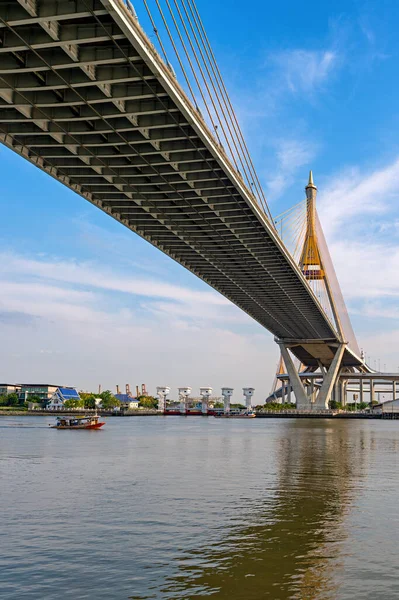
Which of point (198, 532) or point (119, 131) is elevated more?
point (119, 131)

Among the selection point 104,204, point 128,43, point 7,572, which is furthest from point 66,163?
point 7,572

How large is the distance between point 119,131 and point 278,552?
64.8 ft

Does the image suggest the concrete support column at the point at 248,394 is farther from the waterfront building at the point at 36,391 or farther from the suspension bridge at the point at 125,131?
the suspension bridge at the point at 125,131

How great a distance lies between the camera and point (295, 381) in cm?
11481

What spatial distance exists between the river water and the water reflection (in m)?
0.03

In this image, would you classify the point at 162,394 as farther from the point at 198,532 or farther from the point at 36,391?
the point at 198,532

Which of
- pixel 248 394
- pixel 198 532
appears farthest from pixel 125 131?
pixel 248 394

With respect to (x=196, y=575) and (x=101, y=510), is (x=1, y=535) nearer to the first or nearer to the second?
(x=101, y=510)

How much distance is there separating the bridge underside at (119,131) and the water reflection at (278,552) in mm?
14299

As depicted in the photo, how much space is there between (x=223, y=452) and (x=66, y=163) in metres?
18.7

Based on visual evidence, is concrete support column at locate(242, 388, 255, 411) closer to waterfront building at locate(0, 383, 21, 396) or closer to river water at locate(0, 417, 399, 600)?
waterfront building at locate(0, 383, 21, 396)

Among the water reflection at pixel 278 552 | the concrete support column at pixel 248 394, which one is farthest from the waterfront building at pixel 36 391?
the water reflection at pixel 278 552

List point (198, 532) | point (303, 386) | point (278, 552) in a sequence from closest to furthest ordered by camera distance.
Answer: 1. point (278, 552)
2. point (198, 532)
3. point (303, 386)

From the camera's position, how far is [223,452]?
1500 inches
